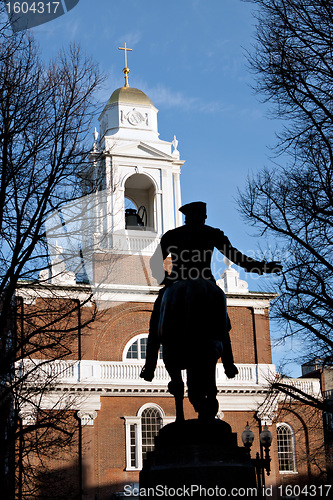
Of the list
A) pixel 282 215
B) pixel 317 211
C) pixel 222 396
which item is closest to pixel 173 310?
pixel 317 211

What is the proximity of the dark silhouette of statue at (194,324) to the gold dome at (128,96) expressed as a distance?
1150 inches

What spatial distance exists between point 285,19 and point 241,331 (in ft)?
89.5

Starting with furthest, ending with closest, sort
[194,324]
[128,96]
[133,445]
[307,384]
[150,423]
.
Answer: [307,384], [128,96], [150,423], [133,445], [194,324]

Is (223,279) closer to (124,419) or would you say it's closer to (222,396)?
(222,396)

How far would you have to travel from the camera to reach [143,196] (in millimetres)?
39312

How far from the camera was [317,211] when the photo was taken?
1382 centimetres

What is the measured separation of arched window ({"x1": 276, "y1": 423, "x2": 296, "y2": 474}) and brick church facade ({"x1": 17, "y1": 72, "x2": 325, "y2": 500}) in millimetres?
52

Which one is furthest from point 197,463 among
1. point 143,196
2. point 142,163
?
point 143,196

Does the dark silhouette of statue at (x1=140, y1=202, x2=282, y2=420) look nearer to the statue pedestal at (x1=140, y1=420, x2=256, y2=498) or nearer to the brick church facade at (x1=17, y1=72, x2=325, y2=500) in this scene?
the statue pedestal at (x1=140, y1=420, x2=256, y2=498)

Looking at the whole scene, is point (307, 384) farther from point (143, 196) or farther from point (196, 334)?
point (196, 334)

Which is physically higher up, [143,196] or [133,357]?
[143,196]

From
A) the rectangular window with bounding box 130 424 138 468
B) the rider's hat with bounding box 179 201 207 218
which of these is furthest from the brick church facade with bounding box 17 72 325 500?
the rider's hat with bounding box 179 201 207 218

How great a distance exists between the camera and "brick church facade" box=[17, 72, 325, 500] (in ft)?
109

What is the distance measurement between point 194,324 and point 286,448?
31607 mm
